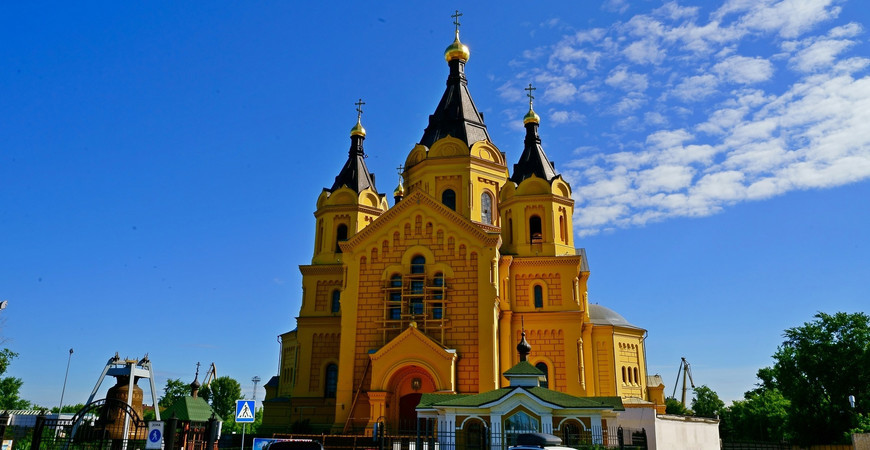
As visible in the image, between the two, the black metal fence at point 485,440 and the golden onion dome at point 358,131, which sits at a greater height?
the golden onion dome at point 358,131

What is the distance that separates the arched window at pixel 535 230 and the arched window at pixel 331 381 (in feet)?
41.2

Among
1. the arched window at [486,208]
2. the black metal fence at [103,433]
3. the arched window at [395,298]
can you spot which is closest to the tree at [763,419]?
the arched window at [486,208]

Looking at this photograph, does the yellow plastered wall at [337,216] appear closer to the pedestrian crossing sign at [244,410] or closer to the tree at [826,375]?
the pedestrian crossing sign at [244,410]

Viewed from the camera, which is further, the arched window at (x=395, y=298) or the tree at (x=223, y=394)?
the tree at (x=223, y=394)

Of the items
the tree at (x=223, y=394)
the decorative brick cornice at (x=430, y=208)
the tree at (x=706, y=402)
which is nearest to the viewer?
the decorative brick cornice at (x=430, y=208)

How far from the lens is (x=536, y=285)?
107ft

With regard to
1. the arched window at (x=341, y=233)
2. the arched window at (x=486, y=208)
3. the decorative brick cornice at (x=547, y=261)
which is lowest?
the decorative brick cornice at (x=547, y=261)

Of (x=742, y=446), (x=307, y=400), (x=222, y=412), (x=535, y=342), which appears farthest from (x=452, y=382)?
(x=222, y=412)

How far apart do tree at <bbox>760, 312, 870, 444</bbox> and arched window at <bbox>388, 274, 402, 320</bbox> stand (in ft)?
64.4

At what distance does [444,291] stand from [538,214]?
7626 mm

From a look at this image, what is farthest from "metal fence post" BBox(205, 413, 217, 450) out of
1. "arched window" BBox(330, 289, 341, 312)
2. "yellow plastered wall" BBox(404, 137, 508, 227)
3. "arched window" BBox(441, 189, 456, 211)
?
"arched window" BBox(441, 189, 456, 211)

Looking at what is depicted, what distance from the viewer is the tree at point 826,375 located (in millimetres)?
30156

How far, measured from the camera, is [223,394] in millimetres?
73312

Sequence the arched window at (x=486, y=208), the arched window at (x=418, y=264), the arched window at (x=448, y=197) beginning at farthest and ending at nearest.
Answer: the arched window at (x=486, y=208), the arched window at (x=448, y=197), the arched window at (x=418, y=264)
